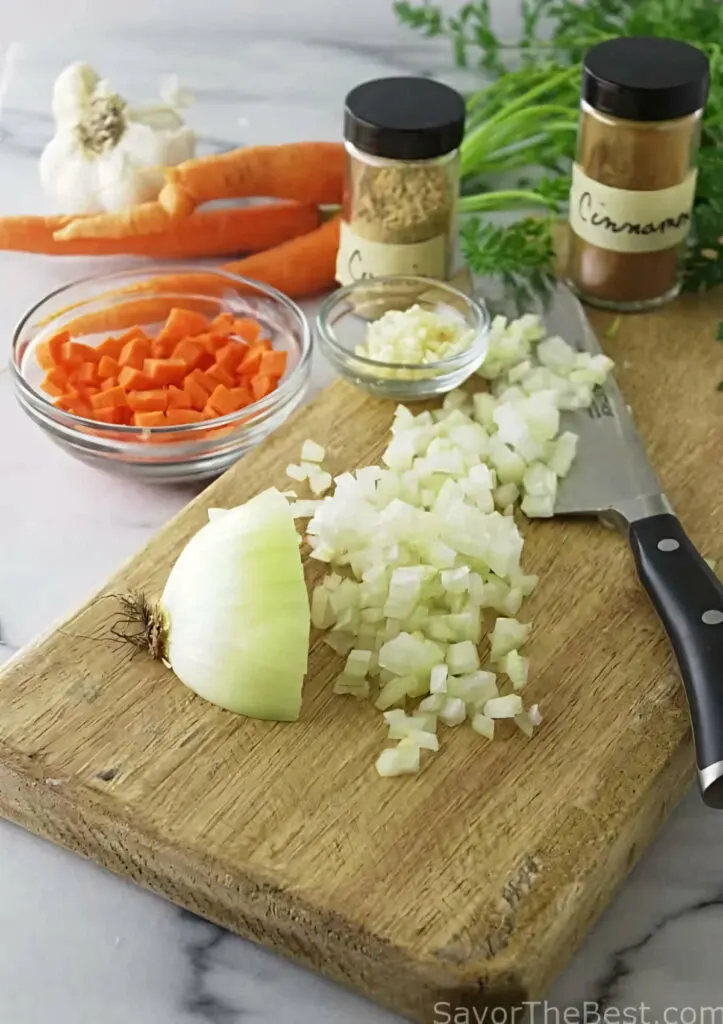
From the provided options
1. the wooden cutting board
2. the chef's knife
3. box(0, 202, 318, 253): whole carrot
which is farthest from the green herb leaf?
the wooden cutting board

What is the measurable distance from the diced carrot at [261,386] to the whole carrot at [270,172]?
1.48 ft

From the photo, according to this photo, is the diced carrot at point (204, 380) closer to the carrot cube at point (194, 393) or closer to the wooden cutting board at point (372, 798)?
the carrot cube at point (194, 393)

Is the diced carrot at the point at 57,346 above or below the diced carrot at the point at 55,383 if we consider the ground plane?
above

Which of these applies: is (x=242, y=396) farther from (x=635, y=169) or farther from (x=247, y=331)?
(x=635, y=169)

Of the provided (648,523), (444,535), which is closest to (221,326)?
(444,535)

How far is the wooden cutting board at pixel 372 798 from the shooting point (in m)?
1.08

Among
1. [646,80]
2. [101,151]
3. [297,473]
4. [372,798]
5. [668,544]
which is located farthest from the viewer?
[101,151]

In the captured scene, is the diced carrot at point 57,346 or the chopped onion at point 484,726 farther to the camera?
the diced carrot at point 57,346

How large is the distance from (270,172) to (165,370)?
Result: 20.5 inches

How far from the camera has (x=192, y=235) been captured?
1972 mm

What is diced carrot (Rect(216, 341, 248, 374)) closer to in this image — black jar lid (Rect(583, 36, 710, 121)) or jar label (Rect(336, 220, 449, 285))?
jar label (Rect(336, 220, 449, 285))

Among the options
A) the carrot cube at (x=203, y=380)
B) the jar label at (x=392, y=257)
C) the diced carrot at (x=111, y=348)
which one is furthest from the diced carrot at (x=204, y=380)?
the jar label at (x=392, y=257)

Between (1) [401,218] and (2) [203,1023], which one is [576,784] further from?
(1) [401,218]

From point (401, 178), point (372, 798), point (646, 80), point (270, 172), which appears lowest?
point (372, 798)
